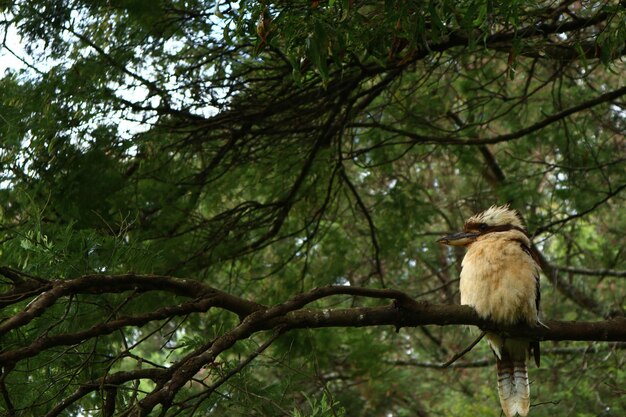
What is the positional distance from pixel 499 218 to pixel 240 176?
1.96 m

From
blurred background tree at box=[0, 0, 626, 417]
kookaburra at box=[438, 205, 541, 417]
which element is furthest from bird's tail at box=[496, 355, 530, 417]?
blurred background tree at box=[0, 0, 626, 417]

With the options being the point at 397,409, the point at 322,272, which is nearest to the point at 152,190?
the point at 322,272

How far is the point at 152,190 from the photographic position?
4910 mm

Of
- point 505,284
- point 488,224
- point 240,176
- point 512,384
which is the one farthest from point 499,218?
point 240,176

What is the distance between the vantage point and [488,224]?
14.1 feet

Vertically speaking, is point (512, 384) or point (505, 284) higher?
point (505, 284)

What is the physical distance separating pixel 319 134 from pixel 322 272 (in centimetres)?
127

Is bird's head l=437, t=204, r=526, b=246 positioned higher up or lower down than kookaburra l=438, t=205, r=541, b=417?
higher up

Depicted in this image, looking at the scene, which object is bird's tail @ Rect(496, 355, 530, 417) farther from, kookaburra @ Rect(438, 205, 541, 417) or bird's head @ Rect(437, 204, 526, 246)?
bird's head @ Rect(437, 204, 526, 246)

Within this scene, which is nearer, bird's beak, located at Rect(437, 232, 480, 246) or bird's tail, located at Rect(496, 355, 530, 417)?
bird's tail, located at Rect(496, 355, 530, 417)

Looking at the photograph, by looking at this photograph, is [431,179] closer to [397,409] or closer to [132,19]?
[397,409]

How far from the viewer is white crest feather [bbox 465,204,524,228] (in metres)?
4.27

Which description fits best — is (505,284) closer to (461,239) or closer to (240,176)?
(461,239)

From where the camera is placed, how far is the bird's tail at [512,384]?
4.15m
